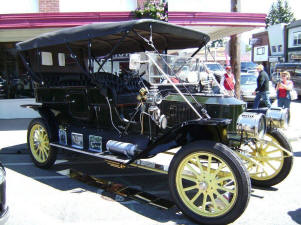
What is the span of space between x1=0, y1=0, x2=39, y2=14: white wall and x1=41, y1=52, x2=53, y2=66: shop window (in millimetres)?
5171

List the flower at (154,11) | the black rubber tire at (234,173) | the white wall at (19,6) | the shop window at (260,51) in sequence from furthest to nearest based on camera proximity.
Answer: the shop window at (260,51) < the white wall at (19,6) < the flower at (154,11) < the black rubber tire at (234,173)

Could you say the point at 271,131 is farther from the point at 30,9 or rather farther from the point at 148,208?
the point at 30,9

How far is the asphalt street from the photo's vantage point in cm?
351

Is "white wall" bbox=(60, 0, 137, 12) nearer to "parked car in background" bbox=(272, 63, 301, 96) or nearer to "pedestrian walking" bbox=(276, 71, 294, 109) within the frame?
"pedestrian walking" bbox=(276, 71, 294, 109)

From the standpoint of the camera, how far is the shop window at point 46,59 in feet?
18.6

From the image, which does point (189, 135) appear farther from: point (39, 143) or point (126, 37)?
point (39, 143)

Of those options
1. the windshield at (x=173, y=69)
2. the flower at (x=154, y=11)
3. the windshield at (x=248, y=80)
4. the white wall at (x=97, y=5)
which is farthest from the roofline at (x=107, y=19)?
the windshield at (x=248, y=80)

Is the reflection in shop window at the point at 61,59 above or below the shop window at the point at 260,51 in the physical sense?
below

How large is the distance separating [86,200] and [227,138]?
74.3 inches

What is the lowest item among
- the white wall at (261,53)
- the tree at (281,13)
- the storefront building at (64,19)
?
the storefront building at (64,19)

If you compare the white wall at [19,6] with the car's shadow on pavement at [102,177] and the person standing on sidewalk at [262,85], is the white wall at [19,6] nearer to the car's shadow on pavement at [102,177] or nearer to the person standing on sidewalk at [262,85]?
the car's shadow on pavement at [102,177]

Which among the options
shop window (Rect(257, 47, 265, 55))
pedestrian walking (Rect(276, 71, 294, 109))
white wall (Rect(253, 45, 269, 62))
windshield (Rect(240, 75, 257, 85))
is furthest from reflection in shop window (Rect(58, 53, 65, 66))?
shop window (Rect(257, 47, 265, 55))

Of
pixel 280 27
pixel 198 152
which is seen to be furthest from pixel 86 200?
pixel 280 27

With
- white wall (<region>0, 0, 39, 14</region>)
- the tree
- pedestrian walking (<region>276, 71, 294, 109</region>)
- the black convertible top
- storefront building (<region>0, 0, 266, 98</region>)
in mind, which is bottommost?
pedestrian walking (<region>276, 71, 294, 109</region>)
